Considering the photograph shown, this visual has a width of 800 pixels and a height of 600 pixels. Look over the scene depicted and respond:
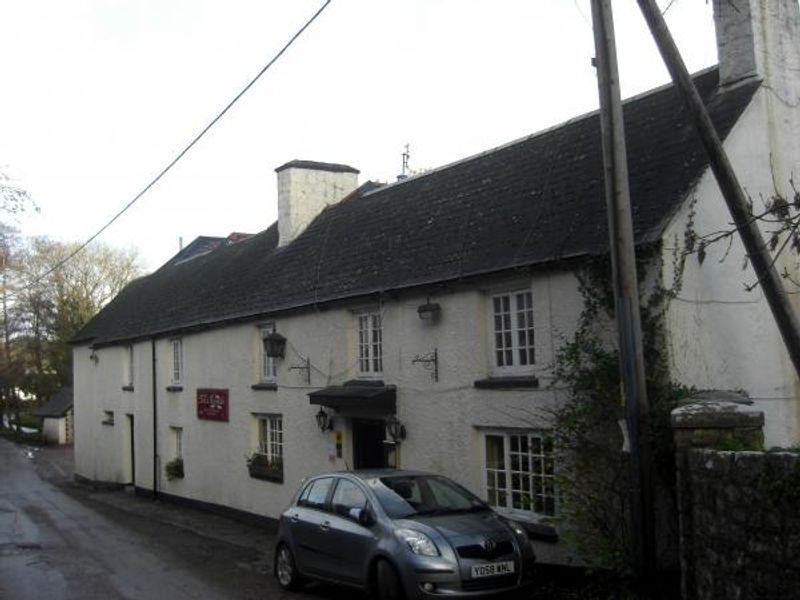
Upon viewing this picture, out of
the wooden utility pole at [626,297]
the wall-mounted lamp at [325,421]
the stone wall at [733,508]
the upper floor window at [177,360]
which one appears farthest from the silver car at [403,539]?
the upper floor window at [177,360]

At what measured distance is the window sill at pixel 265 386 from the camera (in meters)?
17.9

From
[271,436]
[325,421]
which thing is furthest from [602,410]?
[271,436]

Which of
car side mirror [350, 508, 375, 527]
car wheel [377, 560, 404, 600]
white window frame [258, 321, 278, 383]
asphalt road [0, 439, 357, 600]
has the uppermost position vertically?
white window frame [258, 321, 278, 383]

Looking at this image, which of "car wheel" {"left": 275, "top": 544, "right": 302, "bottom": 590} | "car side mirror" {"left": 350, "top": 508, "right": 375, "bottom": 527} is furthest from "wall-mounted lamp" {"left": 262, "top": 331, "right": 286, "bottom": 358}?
"car side mirror" {"left": 350, "top": 508, "right": 375, "bottom": 527}

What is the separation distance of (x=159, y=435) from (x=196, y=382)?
381cm

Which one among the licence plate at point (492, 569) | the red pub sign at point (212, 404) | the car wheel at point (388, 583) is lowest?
the car wheel at point (388, 583)

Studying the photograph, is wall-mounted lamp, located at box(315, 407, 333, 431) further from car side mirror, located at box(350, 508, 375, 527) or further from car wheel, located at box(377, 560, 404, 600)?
car wheel, located at box(377, 560, 404, 600)

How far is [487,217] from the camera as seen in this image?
44.0 feet

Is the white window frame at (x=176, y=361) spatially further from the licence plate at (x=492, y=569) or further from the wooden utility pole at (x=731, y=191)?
the wooden utility pole at (x=731, y=191)

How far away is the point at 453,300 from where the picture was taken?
1282cm

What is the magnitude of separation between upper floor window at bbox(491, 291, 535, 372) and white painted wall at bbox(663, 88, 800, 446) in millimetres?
2360

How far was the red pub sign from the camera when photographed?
66.2ft

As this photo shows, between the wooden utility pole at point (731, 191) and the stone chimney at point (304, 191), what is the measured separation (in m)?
13.7

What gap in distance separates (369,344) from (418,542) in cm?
616
